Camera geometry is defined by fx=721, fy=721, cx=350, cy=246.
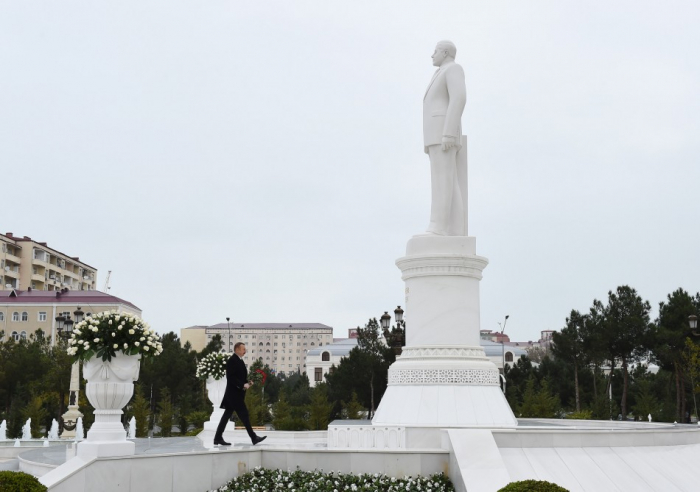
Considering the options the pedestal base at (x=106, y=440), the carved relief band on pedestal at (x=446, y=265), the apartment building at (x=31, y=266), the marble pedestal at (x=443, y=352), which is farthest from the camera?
the apartment building at (x=31, y=266)

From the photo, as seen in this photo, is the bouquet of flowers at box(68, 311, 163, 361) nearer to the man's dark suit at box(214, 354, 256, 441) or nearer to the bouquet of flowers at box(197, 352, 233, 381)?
the man's dark suit at box(214, 354, 256, 441)

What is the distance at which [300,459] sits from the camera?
1076cm

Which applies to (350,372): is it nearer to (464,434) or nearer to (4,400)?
(4,400)

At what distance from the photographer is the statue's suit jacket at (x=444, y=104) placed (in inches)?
634

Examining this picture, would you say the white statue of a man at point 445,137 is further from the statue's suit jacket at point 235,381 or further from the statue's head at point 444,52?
the statue's suit jacket at point 235,381

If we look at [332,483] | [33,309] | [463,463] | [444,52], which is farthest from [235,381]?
[33,309]

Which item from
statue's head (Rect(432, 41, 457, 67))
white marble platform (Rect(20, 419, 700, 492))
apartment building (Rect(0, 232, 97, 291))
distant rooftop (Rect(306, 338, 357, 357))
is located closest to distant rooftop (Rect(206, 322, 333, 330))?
distant rooftop (Rect(306, 338, 357, 357))

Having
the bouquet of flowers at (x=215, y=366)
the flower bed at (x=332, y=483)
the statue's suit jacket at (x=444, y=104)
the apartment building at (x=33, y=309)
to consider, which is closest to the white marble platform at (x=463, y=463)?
the flower bed at (x=332, y=483)

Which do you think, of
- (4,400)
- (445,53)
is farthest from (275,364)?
(445,53)

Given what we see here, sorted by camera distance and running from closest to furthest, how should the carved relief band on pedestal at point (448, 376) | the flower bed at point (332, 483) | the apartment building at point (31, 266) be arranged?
1. the flower bed at point (332, 483)
2. the carved relief band on pedestal at point (448, 376)
3. the apartment building at point (31, 266)

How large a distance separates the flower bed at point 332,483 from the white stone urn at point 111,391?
1715 mm

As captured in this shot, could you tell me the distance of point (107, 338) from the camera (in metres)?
10.5

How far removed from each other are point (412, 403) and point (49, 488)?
753 cm

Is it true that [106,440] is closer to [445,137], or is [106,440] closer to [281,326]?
[445,137]
